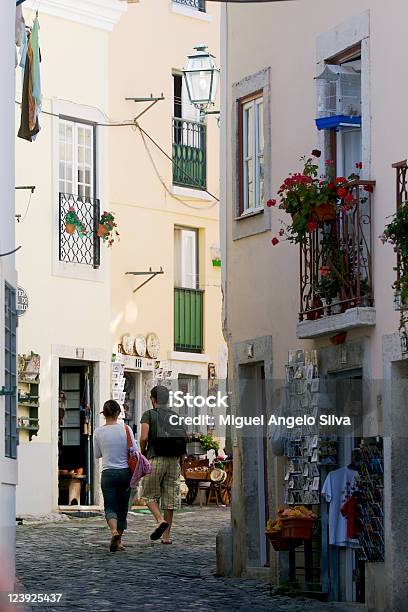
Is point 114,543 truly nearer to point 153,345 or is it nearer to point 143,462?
point 143,462

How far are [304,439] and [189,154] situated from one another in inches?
623

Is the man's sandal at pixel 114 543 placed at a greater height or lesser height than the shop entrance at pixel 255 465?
lesser

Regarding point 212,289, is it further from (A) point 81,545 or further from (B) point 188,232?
(A) point 81,545

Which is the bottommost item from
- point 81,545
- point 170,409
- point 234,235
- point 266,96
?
point 81,545

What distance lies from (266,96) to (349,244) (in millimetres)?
2906

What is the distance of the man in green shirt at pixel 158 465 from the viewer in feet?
66.5

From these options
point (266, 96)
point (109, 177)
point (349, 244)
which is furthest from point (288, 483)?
point (109, 177)

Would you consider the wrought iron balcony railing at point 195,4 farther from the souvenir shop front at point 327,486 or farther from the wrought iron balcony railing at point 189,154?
the souvenir shop front at point 327,486

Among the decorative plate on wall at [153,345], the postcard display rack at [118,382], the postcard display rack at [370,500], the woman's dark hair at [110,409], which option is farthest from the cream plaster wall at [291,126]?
the decorative plate on wall at [153,345]

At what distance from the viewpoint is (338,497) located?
660 inches

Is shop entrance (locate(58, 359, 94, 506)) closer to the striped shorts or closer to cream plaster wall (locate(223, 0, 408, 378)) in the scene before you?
the striped shorts

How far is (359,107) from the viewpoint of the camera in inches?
682

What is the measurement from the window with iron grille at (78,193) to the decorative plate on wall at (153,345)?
6.54 ft

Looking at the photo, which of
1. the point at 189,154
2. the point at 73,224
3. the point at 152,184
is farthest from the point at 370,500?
the point at 189,154
